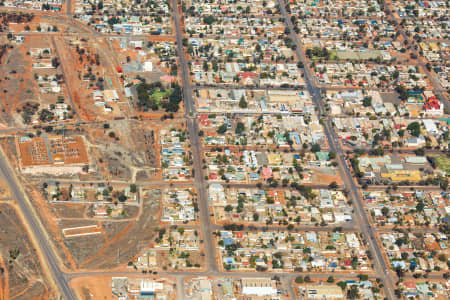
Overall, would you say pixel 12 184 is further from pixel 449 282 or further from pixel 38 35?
pixel 449 282

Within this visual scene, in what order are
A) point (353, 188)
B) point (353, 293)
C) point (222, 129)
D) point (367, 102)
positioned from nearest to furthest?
point (353, 293)
point (353, 188)
point (222, 129)
point (367, 102)

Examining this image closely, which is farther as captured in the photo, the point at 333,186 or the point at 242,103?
the point at 242,103

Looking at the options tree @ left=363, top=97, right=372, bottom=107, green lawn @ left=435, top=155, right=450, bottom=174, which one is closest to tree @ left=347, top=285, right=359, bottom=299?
green lawn @ left=435, top=155, right=450, bottom=174

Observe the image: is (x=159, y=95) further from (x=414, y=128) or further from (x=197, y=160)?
(x=414, y=128)

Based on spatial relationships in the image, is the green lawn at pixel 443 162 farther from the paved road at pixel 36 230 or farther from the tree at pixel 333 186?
the paved road at pixel 36 230

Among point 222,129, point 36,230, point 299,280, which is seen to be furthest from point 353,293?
point 36,230

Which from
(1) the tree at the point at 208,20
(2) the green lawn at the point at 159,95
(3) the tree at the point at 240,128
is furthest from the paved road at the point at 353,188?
(2) the green lawn at the point at 159,95

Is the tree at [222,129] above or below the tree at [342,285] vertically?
above

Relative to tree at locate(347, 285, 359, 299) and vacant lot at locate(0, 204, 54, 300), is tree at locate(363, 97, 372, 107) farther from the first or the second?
vacant lot at locate(0, 204, 54, 300)

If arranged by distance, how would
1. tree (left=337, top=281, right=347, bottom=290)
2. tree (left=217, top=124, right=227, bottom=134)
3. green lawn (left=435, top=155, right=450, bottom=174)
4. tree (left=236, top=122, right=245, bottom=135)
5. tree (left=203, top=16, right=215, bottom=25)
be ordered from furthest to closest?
tree (left=203, top=16, right=215, bottom=25) < tree (left=236, top=122, right=245, bottom=135) < green lawn (left=435, top=155, right=450, bottom=174) < tree (left=217, top=124, right=227, bottom=134) < tree (left=337, top=281, right=347, bottom=290)
